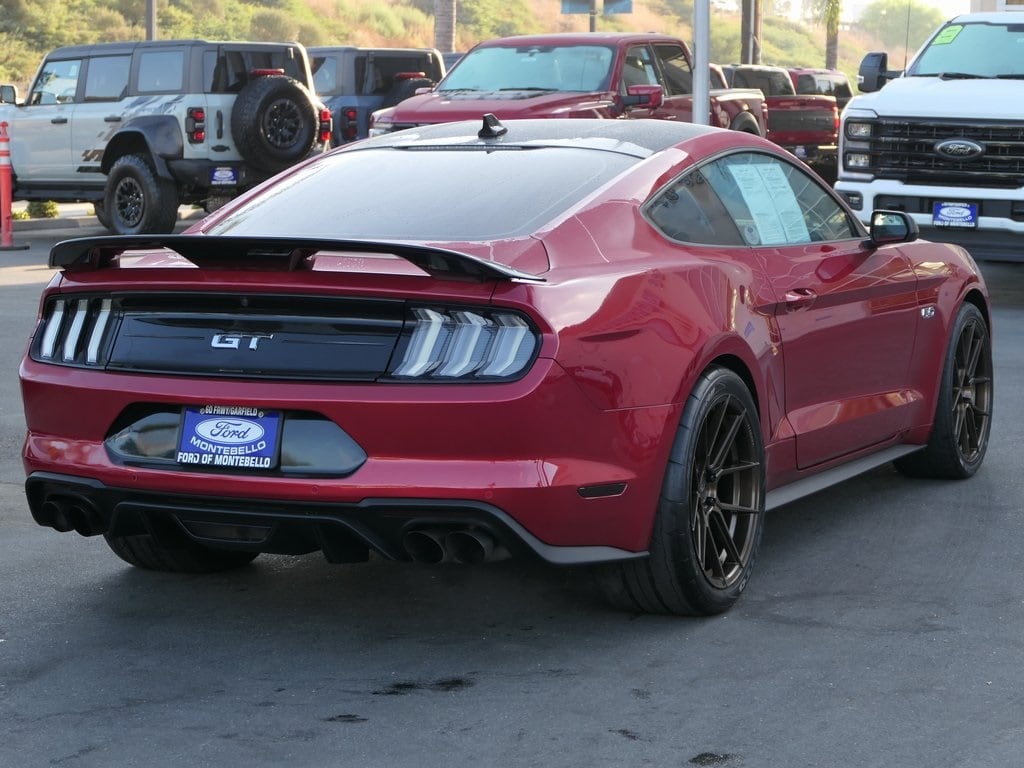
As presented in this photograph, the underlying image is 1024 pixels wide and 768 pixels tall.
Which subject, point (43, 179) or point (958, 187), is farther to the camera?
point (43, 179)

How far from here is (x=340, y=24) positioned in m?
67.4

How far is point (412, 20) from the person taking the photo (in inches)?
2844

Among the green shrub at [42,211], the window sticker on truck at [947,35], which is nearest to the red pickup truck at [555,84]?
the window sticker on truck at [947,35]

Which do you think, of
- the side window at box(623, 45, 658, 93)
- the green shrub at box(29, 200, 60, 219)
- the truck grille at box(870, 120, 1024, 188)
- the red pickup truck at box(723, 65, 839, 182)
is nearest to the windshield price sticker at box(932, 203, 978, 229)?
the truck grille at box(870, 120, 1024, 188)

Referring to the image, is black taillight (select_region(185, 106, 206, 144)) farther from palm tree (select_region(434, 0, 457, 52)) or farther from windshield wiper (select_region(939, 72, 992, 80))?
palm tree (select_region(434, 0, 457, 52))

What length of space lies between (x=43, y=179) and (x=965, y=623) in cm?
1660

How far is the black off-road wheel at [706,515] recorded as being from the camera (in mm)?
4969

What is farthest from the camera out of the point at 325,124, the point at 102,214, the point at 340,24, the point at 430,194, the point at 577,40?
the point at 340,24

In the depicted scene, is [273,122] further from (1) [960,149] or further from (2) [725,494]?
(2) [725,494]

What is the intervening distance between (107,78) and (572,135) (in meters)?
14.5

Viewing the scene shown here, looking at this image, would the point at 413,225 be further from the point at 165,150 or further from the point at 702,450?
the point at 165,150

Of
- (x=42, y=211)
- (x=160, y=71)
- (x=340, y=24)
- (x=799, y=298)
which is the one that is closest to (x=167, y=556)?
(x=799, y=298)

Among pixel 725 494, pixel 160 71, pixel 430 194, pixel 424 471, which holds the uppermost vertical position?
pixel 430 194

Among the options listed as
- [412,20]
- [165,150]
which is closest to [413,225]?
[165,150]
